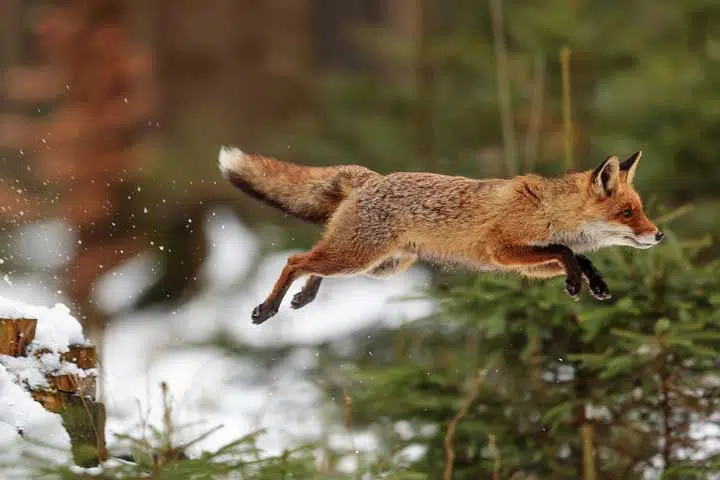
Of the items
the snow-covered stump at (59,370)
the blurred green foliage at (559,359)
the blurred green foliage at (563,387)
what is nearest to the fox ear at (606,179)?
the blurred green foliage at (559,359)

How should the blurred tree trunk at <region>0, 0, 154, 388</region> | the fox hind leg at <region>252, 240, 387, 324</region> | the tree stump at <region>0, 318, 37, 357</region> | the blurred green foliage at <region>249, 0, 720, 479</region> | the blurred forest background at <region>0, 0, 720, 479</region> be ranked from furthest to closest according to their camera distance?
the blurred tree trunk at <region>0, 0, 154, 388</region>
the blurred green foliage at <region>249, 0, 720, 479</region>
the blurred forest background at <region>0, 0, 720, 479</region>
the tree stump at <region>0, 318, 37, 357</region>
the fox hind leg at <region>252, 240, 387, 324</region>

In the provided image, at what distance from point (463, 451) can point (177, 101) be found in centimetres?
1414

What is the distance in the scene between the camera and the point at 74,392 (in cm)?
296

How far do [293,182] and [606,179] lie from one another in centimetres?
64

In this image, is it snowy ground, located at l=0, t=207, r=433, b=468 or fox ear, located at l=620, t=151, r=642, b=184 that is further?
snowy ground, located at l=0, t=207, r=433, b=468

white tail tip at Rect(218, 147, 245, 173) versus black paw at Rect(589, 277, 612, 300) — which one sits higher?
white tail tip at Rect(218, 147, 245, 173)

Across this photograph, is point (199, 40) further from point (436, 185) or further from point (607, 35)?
point (436, 185)

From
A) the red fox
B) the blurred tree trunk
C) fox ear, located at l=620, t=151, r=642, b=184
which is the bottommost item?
the red fox

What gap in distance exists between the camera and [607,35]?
8.65 meters

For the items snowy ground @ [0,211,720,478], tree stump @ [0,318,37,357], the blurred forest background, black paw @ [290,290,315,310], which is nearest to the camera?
black paw @ [290,290,315,310]

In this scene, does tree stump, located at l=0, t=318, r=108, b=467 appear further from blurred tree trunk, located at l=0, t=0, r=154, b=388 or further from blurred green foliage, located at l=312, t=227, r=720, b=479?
blurred green foliage, located at l=312, t=227, r=720, b=479

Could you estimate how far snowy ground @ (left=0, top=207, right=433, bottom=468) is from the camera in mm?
4004

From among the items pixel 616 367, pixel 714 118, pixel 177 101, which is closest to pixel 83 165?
pixel 616 367

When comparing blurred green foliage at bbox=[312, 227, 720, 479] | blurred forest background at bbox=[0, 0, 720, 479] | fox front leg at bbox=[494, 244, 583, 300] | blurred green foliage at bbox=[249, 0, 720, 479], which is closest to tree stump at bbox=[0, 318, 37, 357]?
blurred forest background at bbox=[0, 0, 720, 479]
